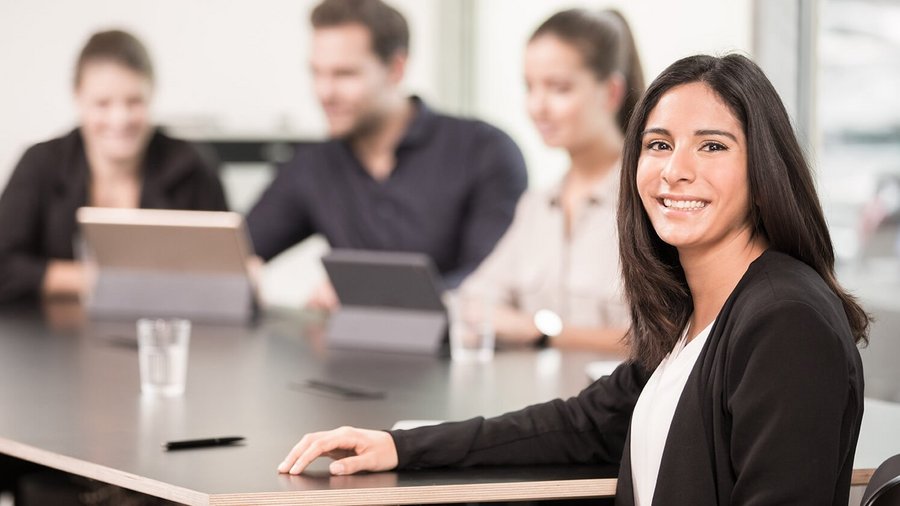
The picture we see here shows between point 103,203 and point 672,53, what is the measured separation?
2079 mm

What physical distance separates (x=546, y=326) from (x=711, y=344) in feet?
4.51

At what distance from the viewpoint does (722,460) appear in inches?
56.8

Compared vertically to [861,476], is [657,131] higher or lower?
higher

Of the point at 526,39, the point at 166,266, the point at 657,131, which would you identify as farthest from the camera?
the point at 526,39

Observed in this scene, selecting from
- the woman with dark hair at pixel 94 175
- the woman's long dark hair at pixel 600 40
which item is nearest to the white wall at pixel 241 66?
the woman with dark hair at pixel 94 175

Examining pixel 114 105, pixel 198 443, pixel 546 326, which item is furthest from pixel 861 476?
pixel 114 105

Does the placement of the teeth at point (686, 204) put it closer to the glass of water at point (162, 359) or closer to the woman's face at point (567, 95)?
the glass of water at point (162, 359)

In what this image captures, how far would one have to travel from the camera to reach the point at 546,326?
2861mm

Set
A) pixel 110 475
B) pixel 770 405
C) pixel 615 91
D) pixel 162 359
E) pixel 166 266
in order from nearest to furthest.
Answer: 1. pixel 770 405
2. pixel 110 475
3. pixel 162 359
4. pixel 615 91
5. pixel 166 266

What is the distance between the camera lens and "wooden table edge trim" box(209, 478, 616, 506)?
1.54 metres

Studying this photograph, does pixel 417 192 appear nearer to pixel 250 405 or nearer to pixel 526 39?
pixel 250 405

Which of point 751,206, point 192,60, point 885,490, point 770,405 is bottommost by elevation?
point 885,490

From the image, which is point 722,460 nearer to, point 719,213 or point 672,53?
point 719,213

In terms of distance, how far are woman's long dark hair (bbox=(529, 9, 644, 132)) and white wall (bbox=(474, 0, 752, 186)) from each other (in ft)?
4.33
